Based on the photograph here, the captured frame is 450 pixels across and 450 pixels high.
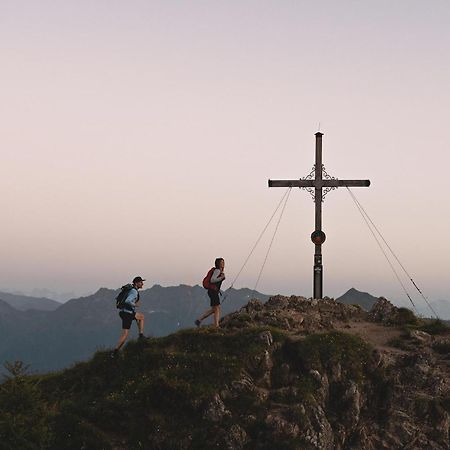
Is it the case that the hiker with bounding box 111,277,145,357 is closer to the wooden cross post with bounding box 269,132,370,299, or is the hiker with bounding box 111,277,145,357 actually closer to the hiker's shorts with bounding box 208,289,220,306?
the hiker's shorts with bounding box 208,289,220,306

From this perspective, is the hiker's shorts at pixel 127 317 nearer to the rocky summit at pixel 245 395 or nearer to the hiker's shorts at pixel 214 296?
the rocky summit at pixel 245 395

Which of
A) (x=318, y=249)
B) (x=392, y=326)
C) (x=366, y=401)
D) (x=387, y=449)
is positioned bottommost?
(x=387, y=449)

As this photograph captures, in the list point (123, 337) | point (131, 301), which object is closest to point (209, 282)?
point (131, 301)

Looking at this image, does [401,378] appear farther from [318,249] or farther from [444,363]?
[318,249]

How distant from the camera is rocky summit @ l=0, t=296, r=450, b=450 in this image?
17688 millimetres

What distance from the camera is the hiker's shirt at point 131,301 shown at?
2081 cm

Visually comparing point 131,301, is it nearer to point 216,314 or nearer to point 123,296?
point 123,296

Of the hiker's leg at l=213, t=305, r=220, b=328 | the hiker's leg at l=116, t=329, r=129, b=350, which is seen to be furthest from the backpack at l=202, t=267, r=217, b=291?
the hiker's leg at l=116, t=329, r=129, b=350

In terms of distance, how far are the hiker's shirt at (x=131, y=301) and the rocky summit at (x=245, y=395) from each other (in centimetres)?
217

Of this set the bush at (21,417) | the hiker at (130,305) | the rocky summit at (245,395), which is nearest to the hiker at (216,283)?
the rocky summit at (245,395)

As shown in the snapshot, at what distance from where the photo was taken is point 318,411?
→ 19.1 m

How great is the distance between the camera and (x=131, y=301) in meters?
20.8

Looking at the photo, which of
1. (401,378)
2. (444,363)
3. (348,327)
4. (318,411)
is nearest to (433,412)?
(401,378)

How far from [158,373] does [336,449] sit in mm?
7319
